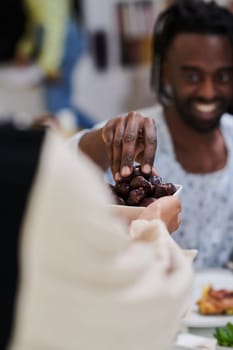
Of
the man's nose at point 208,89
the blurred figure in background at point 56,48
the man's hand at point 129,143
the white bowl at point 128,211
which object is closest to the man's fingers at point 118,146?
the man's hand at point 129,143

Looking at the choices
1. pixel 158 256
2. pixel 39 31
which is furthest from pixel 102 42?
pixel 158 256

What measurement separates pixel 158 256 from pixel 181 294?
4cm

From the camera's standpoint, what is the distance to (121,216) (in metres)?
0.88

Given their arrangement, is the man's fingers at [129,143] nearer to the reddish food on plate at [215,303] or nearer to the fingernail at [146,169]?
the fingernail at [146,169]

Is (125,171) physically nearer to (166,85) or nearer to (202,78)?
(202,78)

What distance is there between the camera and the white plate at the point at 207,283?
1341 millimetres

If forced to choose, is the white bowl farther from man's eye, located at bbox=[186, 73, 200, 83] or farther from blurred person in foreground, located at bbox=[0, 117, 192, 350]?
man's eye, located at bbox=[186, 73, 200, 83]

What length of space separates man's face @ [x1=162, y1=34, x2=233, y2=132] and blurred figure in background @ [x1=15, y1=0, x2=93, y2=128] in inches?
70.9

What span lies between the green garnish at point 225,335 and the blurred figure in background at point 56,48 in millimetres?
2403

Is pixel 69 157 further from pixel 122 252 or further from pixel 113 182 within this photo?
pixel 113 182

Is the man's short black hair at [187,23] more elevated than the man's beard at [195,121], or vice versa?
the man's short black hair at [187,23]

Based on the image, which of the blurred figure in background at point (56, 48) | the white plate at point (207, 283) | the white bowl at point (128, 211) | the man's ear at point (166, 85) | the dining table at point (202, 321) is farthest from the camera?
the blurred figure in background at point (56, 48)

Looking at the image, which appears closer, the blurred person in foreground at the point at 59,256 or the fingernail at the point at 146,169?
the blurred person in foreground at the point at 59,256

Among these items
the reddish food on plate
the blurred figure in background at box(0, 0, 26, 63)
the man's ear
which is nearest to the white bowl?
the reddish food on plate
